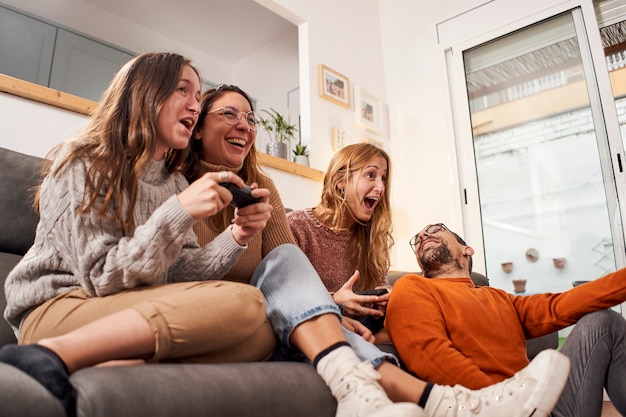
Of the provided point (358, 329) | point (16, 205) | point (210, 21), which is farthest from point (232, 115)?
point (210, 21)

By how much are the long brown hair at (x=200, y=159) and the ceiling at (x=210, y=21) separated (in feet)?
8.62

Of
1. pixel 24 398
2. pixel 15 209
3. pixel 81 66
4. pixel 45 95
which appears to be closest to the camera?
pixel 24 398

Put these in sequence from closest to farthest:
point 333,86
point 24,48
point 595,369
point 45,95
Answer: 1. point 595,369
2. point 45,95
3. point 333,86
4. point 24,48

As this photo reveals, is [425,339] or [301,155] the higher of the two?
[301,155]

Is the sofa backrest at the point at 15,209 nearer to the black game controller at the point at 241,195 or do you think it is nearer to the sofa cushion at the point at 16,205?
the sofa cushion at the point at 16,205

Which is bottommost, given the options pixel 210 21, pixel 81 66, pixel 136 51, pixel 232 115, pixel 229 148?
pixel 229 148

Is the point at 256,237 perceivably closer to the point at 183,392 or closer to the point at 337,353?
the point at 337,353

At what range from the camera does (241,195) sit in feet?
3.19

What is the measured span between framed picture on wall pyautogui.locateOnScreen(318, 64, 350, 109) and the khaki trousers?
2.40 meters

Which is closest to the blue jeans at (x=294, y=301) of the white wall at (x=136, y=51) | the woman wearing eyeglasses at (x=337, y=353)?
the woman wearing eyeglasses at (x=337, y=353)

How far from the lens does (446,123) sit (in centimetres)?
331

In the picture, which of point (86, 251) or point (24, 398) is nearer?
point (24, 398)

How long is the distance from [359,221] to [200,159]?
2.32 feet

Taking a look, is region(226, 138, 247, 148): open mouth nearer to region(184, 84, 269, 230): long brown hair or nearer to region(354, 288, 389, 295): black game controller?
region(184, 84, 269, 230): long brown hair
